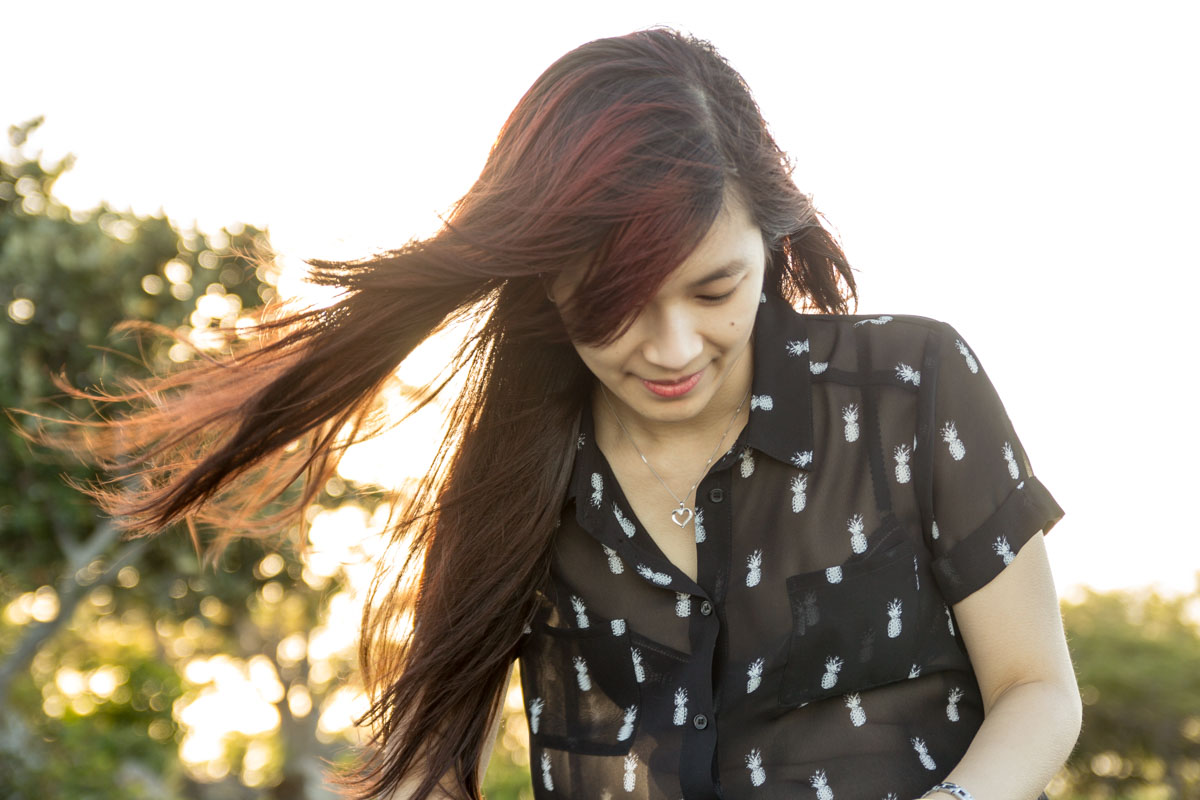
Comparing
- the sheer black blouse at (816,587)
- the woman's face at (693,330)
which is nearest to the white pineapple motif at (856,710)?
the sheer black blouse at (816,587)

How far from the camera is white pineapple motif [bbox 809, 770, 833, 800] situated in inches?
77.8

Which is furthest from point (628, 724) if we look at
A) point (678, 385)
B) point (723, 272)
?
point (723, 272)

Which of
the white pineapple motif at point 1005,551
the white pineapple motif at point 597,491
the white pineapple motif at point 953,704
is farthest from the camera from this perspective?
the white pineapple motif at point 597,491

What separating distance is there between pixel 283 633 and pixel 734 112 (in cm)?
2084

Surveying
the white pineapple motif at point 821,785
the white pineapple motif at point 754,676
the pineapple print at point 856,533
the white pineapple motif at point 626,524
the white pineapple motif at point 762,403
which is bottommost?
the white pineapple motif at point 821,785

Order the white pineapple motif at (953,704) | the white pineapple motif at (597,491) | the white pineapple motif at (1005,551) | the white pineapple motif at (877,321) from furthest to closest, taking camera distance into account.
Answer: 1. the white pineapple motif at (597,491)
2. the white pineapple motif at (877,321)
3. the white pineapple motif at (953,704)
4. the white pineapple motif at (1005,551)

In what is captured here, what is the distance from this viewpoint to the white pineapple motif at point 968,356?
208cm

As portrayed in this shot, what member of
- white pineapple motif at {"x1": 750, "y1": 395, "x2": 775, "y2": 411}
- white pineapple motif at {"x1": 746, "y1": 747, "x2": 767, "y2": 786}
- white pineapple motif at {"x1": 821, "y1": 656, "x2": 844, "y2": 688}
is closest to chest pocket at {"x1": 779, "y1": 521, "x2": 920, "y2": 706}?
white pineapple motif at {"x1": 821, "y1": 656, "x2": 844, "y2": 688}

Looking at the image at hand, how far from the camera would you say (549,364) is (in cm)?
245

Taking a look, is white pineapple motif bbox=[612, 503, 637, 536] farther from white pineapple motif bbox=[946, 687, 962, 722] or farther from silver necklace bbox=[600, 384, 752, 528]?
white pineapple motif bbox=[946, 687, 962, 722]

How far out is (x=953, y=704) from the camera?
6.79 ft

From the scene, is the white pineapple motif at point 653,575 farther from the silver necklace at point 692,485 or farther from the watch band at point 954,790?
the watch band at point 954,790

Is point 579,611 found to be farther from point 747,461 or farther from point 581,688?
point 747,461

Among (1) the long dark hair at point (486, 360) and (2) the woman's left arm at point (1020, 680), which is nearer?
(2) the woman's left arm at point (1020, 680)
